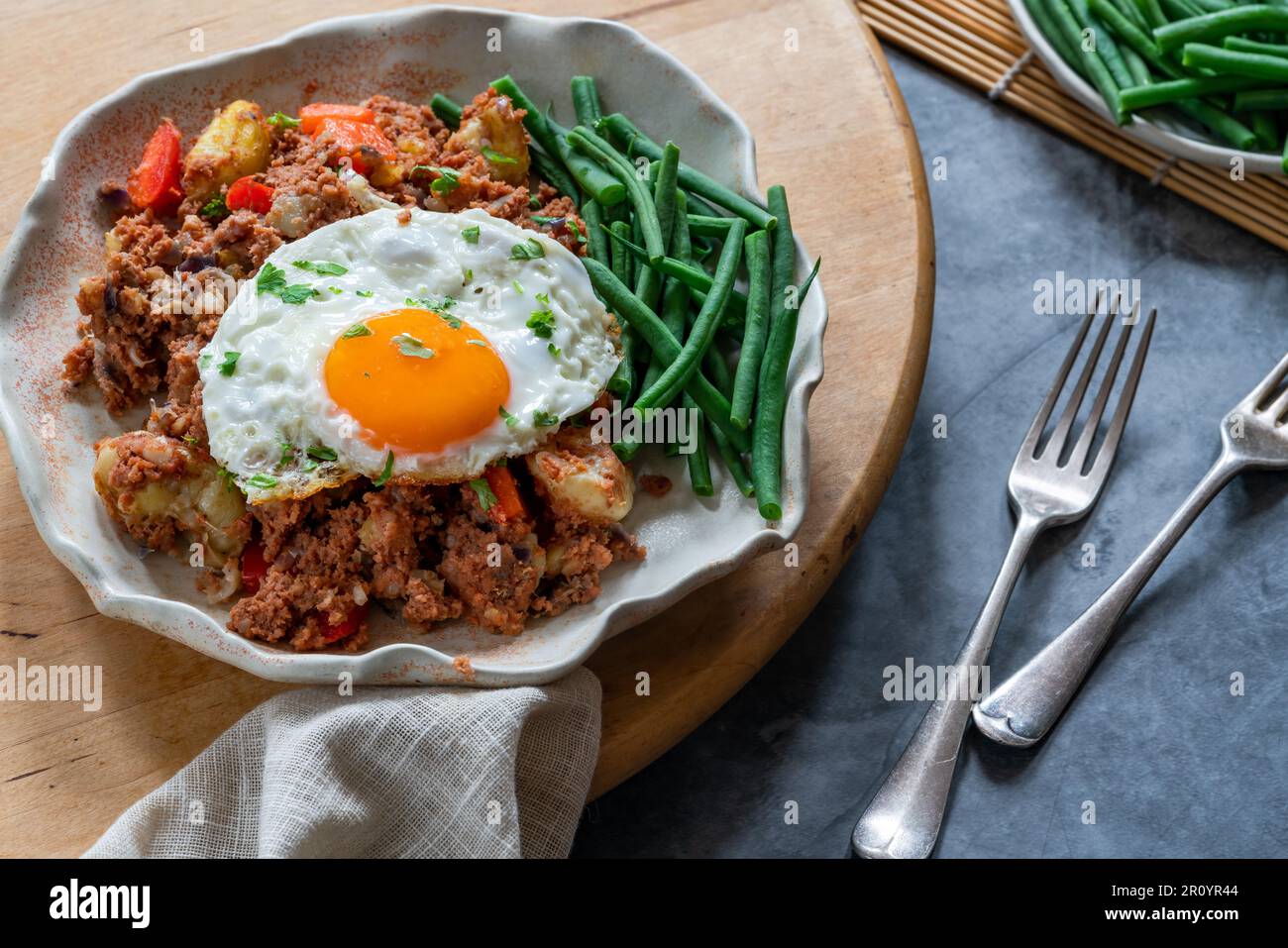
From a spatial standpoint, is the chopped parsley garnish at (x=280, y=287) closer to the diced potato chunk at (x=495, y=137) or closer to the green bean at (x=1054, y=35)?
the diced potato chunk at (x=495, y=137)

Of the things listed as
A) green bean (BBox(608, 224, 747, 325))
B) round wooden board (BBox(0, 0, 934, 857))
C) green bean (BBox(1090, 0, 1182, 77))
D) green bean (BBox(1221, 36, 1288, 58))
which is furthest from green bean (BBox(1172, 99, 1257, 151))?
green bean (BBox(608, 224, 747, 325))

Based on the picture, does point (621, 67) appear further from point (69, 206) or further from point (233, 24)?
point (69, 206)

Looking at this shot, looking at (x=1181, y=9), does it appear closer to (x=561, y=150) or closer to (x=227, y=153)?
(x=561, y=150)

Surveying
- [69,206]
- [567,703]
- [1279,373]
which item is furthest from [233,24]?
[1279,373]

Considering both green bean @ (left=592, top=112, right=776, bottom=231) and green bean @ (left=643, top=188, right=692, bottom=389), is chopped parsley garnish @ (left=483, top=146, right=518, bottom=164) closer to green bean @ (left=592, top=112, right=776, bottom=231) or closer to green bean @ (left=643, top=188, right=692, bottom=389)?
green bean @ (left=592, top=112, right=776, bottom=231)

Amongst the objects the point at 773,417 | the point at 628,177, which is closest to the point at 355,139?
the point at 628,177

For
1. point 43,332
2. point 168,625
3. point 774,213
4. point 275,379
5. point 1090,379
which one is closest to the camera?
point 168,625

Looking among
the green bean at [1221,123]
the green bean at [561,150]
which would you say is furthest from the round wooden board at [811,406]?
the green bean at [1221,123]
